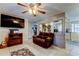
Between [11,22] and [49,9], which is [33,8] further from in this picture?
[11,22]

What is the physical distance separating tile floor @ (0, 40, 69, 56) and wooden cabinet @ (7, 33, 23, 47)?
0.27ft

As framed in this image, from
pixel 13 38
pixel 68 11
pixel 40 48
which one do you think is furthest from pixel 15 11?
pixel 68 11

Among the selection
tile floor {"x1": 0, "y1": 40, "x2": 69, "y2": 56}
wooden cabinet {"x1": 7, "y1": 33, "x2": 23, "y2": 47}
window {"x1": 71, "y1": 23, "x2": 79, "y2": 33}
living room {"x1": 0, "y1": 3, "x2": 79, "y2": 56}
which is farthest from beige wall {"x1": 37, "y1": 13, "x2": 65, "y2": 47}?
wooden cabinet {"x1": 7, "y1": 33, "x2": 23, "y2": 47}

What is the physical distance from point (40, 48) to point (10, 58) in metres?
0.69

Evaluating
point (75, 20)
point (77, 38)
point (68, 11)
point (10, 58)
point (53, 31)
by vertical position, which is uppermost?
point (68, 11)

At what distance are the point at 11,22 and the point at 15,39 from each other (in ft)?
1.22

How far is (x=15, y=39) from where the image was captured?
2172 millimetres

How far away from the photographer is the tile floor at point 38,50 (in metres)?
2.14

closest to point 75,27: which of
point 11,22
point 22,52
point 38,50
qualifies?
point 38,50

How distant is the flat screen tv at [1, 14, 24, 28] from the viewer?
2072 millimetres

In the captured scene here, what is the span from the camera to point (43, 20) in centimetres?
222

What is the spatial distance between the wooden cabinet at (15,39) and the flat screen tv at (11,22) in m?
0.19

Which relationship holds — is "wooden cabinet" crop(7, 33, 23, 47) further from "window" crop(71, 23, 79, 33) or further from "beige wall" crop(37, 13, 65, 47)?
"window" crop(71, 23, 79, 33)

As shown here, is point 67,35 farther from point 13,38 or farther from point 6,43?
point 6,43
